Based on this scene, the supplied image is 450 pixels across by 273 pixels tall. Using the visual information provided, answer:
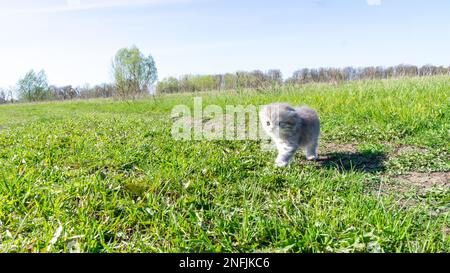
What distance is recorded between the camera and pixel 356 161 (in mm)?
3561

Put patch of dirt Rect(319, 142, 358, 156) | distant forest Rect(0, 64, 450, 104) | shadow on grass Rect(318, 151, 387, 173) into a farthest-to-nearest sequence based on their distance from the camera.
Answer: distant forest Rect(0, 64, 450, 104) < patch of dirt Rect(319, 142, 358, 156) < shadow on grass Rect(318, 151, 387, 173)

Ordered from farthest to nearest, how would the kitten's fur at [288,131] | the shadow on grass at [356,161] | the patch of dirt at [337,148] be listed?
1. the patch of dirt at [337,148]
2. the kitten's fur at [288,131]
3. the shadow on grass at [356,161]

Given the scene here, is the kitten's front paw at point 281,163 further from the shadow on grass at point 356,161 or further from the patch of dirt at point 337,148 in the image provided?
the patch of dirt at point 337,148

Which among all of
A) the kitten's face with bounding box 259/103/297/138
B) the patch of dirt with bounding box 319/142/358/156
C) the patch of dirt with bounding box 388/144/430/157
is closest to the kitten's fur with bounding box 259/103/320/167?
the kitten's face with bounding box 259/103/297/138

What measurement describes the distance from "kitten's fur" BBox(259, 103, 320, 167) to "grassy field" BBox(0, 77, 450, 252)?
0.55ft

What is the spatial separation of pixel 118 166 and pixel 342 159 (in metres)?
2.59

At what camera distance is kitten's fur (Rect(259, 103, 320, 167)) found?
344cm

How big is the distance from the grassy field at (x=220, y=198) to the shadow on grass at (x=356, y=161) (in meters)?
0.02

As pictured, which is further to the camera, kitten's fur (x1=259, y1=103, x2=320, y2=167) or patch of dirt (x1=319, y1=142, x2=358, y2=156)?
patch of dirt (x1=319, y1=142, x2=358, y2=156)

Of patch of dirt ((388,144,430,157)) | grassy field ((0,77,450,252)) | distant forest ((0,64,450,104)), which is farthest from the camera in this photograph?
distant forest ((0,64,450,104))

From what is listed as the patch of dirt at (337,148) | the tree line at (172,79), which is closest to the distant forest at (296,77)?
the tree line at (172,79)

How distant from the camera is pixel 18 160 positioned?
3.26m

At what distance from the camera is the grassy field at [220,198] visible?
1.70 m

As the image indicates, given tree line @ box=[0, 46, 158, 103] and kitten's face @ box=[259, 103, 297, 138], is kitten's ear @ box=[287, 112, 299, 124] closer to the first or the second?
kitten's face @ box=[259, 103, 297, 138]
